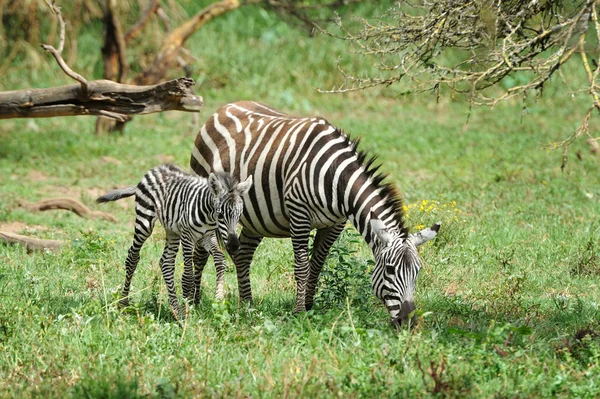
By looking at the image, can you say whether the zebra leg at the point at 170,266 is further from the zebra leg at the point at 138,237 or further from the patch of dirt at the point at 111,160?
the patch of dirt at the point at 111,160

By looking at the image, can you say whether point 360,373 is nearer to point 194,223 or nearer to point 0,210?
point 194,223

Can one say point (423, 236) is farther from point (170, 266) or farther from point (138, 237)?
point (138, 237)

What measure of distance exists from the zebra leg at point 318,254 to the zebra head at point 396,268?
3.19 ft

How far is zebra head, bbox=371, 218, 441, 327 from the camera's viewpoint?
22.5 feet

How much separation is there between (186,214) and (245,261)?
3.95ft

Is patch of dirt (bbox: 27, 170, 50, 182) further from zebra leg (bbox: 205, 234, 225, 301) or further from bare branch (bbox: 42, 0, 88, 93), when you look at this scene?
zebra leg (bbox: 205, 234, 225, 301)

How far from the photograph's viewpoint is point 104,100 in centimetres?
900

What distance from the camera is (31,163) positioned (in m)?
15.6

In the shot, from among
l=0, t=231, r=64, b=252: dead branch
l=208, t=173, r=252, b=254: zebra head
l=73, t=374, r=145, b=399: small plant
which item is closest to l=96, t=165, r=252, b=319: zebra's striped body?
l=208, t=173, r=252, b=254: zebra head

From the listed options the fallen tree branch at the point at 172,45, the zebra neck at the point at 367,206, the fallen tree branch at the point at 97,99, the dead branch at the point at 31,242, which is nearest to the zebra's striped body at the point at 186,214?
the fallen tree branch at the point at 97,99

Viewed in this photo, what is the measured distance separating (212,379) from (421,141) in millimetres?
11896

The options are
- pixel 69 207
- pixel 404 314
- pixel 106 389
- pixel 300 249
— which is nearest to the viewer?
pixel 106 389

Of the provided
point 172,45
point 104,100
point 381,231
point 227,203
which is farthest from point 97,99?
point 172,45

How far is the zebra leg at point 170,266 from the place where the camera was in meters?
7.86
